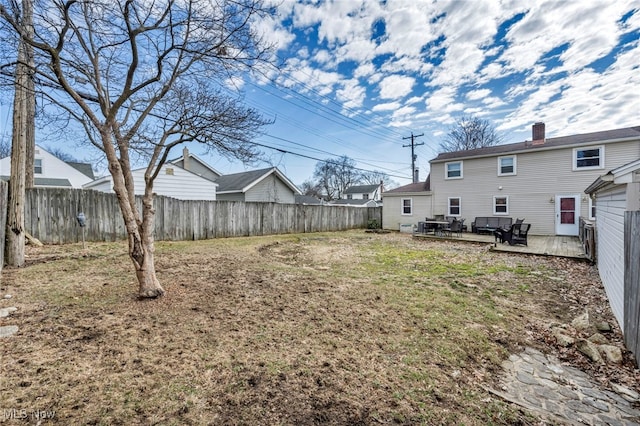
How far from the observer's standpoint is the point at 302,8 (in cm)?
536

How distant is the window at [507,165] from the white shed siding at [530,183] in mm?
176

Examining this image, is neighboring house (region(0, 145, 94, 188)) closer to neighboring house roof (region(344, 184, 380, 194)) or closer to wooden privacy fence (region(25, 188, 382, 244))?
wooden privacy fence (region(25, 188, 382, 244))

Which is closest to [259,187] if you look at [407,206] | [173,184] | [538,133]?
[173,184]

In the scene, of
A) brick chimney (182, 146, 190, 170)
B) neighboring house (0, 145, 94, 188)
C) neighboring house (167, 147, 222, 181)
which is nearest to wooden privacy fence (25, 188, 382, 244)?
neighboring house (167, 147, 222, 181)

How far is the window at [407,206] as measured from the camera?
1833 centimetres

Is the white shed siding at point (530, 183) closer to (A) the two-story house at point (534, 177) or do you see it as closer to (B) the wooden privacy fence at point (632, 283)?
(A) the two-story house at point (534, 177)

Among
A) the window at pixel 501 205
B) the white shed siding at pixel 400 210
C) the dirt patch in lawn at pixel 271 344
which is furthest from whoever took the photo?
the white shed siding at pixel 400 210

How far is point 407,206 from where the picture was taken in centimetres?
1850

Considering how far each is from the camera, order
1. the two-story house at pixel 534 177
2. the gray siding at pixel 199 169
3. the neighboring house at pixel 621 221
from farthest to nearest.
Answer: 1. the gray siding at pixel 199 169
2. the two-story house at pixel 534 177
3. the neighboring house at pixel 621 221

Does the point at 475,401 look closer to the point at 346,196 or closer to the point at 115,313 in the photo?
the point at 115,313

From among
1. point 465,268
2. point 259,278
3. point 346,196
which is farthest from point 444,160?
point 346,196

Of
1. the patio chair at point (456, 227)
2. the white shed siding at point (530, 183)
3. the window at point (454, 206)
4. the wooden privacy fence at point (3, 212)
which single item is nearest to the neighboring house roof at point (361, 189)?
the white shed siding at point (530, 183)

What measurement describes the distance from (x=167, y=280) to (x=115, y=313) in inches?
58.0

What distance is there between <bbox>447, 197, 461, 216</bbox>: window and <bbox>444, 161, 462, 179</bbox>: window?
1328 millimetres
